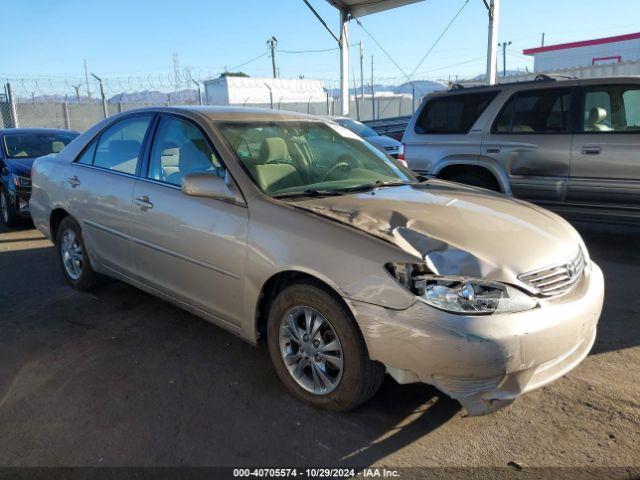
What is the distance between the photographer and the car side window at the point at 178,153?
3.71 meters

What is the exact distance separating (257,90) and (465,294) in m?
40.8

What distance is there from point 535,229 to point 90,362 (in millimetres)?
3047

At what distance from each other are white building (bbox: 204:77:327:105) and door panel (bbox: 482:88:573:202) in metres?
31.1

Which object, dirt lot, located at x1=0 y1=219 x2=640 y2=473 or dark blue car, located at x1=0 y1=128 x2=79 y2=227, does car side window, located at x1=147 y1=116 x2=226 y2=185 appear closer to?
dirt lot, located at x1=0 y1=219 x2=640 y2=473

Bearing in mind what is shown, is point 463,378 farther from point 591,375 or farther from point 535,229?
point 591,375

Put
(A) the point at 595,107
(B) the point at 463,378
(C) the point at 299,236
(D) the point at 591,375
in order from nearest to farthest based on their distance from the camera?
1. (B) the point at 463,378
2. (C) the point at 299,236
3. (D) the point at 591,375
4. (A) the point at 595,107

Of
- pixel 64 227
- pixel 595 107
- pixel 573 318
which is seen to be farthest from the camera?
pixel 595 107

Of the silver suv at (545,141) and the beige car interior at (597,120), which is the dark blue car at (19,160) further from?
the beige car interior at (597,120)

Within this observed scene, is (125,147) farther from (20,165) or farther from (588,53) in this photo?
(588,53)

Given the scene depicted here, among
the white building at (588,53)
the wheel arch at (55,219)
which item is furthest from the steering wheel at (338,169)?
the white building at (588,53)

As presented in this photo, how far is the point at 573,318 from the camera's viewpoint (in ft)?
8.84

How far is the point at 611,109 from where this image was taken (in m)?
6.15

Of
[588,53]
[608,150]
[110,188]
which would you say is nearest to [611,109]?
[608,150]

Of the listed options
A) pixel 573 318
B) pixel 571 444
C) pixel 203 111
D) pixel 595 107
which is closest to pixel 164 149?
pixel 203 111
